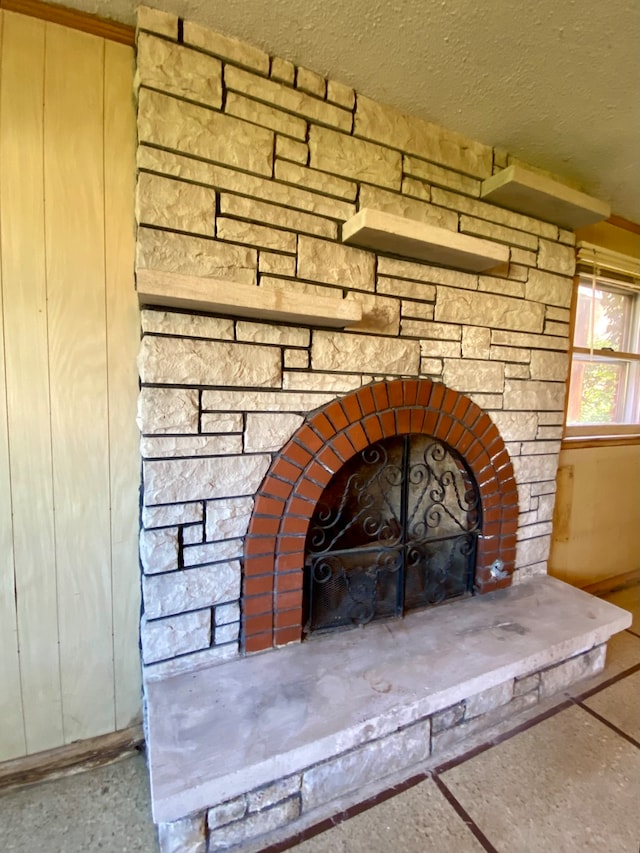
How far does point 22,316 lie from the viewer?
1.09m

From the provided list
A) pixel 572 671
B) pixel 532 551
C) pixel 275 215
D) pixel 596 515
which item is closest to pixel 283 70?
pixel 275 215

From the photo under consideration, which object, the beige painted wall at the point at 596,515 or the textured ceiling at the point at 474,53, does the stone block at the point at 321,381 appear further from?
the beige painted wall at the point at 596,515

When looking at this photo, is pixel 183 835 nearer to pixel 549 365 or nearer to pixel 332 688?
pixel 332 688

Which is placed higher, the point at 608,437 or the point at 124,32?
the point at 124,32

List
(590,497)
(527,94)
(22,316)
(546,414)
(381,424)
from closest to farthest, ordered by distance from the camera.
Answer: (22,316)
(527,94)
(381,424)
(546,414)
(590,497)

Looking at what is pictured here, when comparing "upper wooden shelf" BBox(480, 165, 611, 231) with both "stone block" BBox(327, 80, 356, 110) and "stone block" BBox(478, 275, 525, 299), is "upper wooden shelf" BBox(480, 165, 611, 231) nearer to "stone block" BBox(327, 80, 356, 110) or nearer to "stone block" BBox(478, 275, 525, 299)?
"stone block" BBox(478, 275, 525, 299)

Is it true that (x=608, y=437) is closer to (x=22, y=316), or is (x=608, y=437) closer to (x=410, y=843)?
(x=410, y=843)

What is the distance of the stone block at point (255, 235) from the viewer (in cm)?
117

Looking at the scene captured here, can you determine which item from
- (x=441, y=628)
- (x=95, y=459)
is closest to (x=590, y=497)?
(x=441, y=628)

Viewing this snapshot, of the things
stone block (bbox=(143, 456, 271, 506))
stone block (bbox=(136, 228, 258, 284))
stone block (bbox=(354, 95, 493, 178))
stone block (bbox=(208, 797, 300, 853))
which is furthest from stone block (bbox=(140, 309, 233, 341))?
stone block (bbox=(208, 797, 300, 853))

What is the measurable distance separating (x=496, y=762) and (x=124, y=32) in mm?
2526

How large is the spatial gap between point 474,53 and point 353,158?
432mm

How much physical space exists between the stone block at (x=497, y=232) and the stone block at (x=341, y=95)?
0.59 meters

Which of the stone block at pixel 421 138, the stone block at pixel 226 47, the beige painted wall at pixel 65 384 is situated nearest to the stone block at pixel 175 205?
the beige painted wall at pixel 65 384
